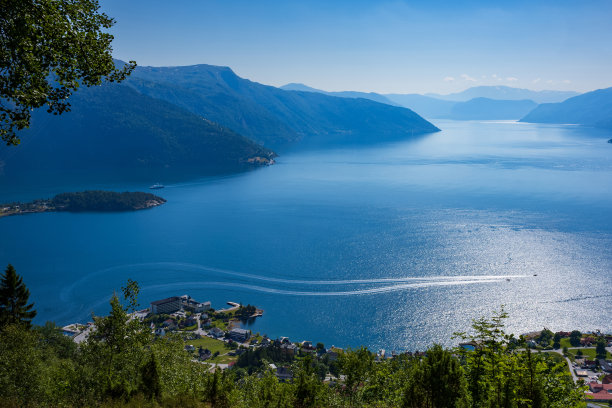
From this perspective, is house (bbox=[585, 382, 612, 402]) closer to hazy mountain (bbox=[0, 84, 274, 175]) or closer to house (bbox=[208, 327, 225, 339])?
house (bbox=[208, 327, 225, 339])

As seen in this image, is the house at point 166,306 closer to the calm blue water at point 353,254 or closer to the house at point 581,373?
the calm blue water at point 353,254

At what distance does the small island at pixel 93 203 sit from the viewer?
8116cm

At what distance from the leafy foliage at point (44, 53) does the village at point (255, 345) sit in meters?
22.0

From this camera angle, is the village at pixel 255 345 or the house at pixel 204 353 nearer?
the village at pixel 255 345

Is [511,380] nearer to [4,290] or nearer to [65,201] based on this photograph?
[4,290]

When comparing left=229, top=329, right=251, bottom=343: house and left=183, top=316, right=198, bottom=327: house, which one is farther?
left=183, top=316, right=198, bottom=327: house

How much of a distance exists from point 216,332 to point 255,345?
456 centimetres

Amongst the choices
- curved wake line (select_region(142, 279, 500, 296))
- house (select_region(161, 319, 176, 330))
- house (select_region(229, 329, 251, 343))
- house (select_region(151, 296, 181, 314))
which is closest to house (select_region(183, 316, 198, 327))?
house (select_region(161, 319, 176, 330))

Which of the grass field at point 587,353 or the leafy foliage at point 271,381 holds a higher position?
the leafy foliage at point 271,381

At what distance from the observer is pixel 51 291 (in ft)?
148

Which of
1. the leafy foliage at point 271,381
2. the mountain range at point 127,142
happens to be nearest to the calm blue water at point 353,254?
the leafy foliage at point 271,381

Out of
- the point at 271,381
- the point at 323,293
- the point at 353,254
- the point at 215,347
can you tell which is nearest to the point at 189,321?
the point at 215,347

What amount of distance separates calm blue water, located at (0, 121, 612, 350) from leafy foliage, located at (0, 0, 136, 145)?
107 feet

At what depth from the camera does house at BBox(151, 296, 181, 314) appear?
39.9m
